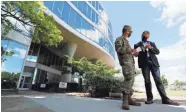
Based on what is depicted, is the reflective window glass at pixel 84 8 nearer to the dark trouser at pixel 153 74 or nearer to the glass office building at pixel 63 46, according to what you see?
the glass office building at pixel 63 46

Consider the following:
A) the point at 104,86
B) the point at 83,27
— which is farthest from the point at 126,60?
the point at 83,27

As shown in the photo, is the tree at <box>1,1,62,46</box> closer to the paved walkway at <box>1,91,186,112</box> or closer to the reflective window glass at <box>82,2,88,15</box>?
the paved walkway at <box>1,91,186,112</box>

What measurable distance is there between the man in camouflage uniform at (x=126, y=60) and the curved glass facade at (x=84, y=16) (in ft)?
51.3

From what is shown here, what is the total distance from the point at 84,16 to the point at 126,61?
75.1 ft

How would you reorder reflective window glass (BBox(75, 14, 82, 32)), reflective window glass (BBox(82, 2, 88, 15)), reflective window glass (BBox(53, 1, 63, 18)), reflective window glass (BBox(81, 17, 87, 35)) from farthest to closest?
reflective window glass (BBox(82, 2, 88, 15)), reflective window glass (BBox(81, 17, 87, 35)), reflective window glass (BBox(75, 14, 82, 32)), reflective window glass (BBox(53, 1, 63, 18))

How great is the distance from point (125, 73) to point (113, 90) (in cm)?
603

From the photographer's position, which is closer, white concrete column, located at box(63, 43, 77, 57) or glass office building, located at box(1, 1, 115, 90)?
glass office building, located at box(1, 1, 115, 90)

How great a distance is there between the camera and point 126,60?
3.44m

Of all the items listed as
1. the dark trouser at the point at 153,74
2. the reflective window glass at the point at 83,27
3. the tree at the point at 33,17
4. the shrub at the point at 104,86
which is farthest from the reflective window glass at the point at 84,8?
the dark trouser at the point at 153,74

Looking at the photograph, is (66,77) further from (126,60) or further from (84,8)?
(126,60)

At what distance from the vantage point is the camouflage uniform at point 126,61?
330 cm

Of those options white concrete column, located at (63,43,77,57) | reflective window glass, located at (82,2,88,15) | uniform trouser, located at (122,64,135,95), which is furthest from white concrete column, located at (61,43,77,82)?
uniform trouser, located at (122,64,135,95)

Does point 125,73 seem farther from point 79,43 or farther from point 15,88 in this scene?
point 79,43

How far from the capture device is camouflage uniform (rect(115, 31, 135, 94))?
130 inches
